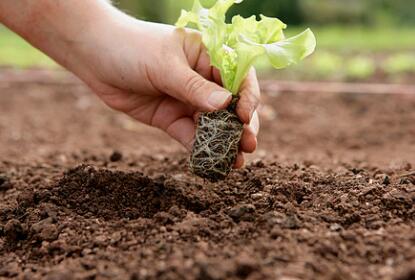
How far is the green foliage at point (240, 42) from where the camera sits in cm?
265

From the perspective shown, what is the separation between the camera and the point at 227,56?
9.26ft

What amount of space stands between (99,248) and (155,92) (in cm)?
105

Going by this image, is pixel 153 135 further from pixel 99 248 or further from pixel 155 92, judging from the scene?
pixel 99 248

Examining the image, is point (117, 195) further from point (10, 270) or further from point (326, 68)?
point (326, 68)

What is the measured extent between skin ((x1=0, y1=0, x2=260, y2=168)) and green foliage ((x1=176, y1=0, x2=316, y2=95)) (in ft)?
0.34

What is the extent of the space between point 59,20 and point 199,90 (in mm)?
897

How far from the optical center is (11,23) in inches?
128

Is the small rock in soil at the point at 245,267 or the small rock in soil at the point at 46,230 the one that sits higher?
the small rock in soil at the point at 245,267

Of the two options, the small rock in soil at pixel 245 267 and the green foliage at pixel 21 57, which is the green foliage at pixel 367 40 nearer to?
the green foliage at pixel 21 57

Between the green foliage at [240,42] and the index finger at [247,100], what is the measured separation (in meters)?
0.04

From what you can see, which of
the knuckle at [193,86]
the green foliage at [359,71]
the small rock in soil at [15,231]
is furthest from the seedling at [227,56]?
the green foliage at [359,71]

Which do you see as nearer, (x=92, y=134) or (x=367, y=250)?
(x=367, y=250)

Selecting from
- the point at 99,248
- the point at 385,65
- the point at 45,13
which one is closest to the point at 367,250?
the point at 99,248

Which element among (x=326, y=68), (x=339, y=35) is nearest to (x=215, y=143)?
(x=326, y=68)
